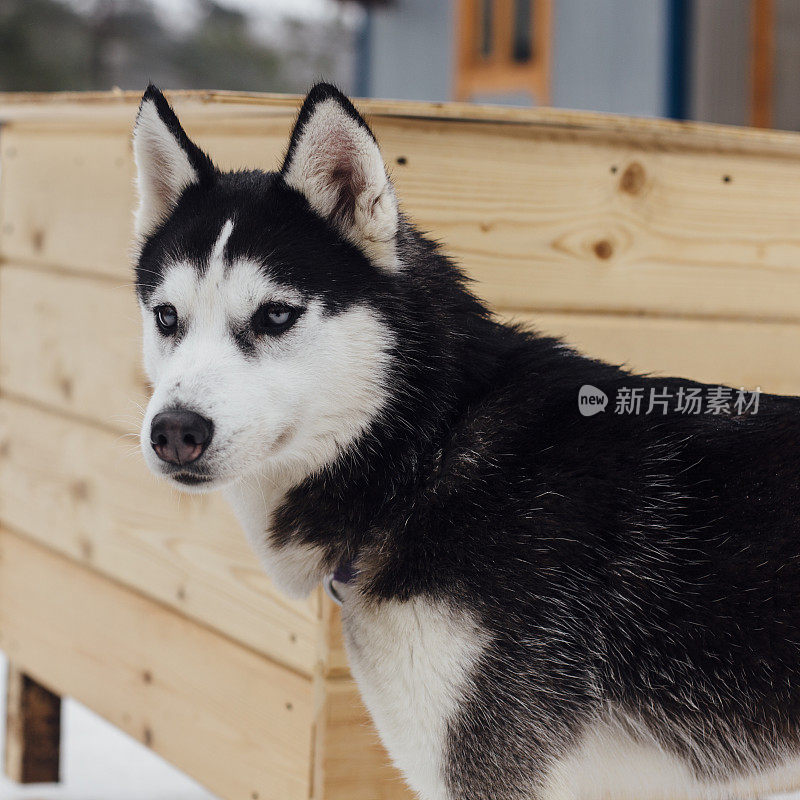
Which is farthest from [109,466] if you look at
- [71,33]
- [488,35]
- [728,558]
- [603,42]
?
[71,33]

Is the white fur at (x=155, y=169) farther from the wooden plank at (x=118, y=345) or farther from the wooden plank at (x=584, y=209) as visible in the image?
the wooden plank at (x=118, y=345)

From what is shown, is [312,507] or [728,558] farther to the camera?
[312,507]

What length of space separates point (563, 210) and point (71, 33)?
52.0 ft

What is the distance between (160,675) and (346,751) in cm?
71

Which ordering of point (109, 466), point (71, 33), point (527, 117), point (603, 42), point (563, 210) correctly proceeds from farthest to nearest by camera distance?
point (71, 33), point (603, 42), point (109, 466), point (563, 210), point (527, 117)

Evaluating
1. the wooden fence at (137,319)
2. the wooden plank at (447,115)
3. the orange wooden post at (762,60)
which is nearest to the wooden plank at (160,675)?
the wooden fence at (137,319)

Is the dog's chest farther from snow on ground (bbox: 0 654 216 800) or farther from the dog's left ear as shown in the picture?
snow on ground (bbox: 0 654 216 800)

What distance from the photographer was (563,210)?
1962 mm

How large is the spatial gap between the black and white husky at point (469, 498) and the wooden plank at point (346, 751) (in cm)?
27

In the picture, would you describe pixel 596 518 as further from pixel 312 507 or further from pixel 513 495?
pixel 312 507

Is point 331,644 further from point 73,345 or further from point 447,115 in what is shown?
point 73,345

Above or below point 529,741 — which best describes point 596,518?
above

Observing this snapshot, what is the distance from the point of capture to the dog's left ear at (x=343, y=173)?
1.41 meters

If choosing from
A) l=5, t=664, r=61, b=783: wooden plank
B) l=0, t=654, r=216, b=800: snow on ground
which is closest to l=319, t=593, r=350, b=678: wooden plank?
l=0, t=654, r=216, b=800: snow on ground
